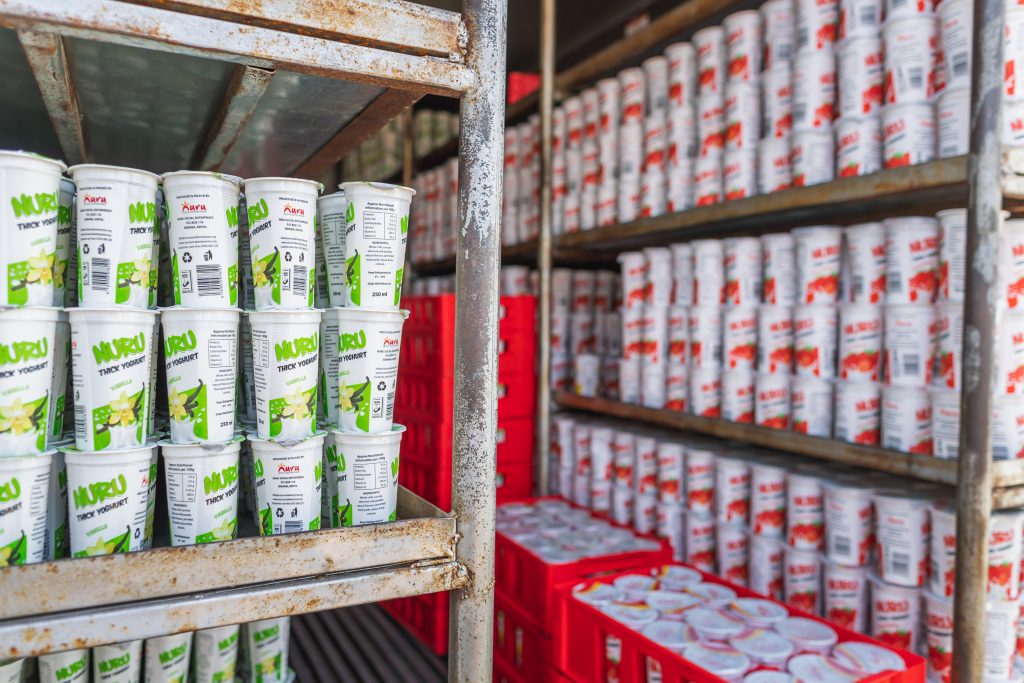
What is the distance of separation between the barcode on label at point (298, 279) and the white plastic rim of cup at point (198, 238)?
9 cm

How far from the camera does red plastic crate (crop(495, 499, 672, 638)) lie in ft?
5.69

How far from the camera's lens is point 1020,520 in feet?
4.58

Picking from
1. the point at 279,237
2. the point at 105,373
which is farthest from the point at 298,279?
the point at 105,373

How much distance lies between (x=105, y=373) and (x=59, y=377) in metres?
0.15

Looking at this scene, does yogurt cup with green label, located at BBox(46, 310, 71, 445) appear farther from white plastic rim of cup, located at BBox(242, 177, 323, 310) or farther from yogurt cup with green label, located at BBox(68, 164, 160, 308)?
white plastic rim of cup, located at BBox(242, 177, 323, 310)

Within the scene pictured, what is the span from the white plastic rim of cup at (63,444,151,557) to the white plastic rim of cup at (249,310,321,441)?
0.19 metres

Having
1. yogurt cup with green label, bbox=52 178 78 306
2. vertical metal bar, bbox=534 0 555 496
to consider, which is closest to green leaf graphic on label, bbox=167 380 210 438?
yogurt cup with green label, bbox=52 178 78 306

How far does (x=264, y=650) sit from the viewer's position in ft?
4.26

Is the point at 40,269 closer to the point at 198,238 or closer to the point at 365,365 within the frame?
the point at 198,238

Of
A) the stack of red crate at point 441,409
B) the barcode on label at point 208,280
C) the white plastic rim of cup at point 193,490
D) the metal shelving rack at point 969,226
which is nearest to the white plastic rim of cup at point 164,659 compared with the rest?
the white plastic rim of cup at point 193,490

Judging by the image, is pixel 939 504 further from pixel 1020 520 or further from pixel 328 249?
pixel 328 249

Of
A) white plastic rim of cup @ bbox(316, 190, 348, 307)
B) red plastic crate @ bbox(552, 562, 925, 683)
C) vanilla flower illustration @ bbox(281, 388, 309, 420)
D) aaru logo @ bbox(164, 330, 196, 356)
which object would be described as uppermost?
white plastic rim of cup @ bbox(316, 190, 348, 307)

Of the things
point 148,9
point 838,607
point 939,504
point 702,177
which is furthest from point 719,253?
point 148,9

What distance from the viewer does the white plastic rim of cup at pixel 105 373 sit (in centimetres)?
91
